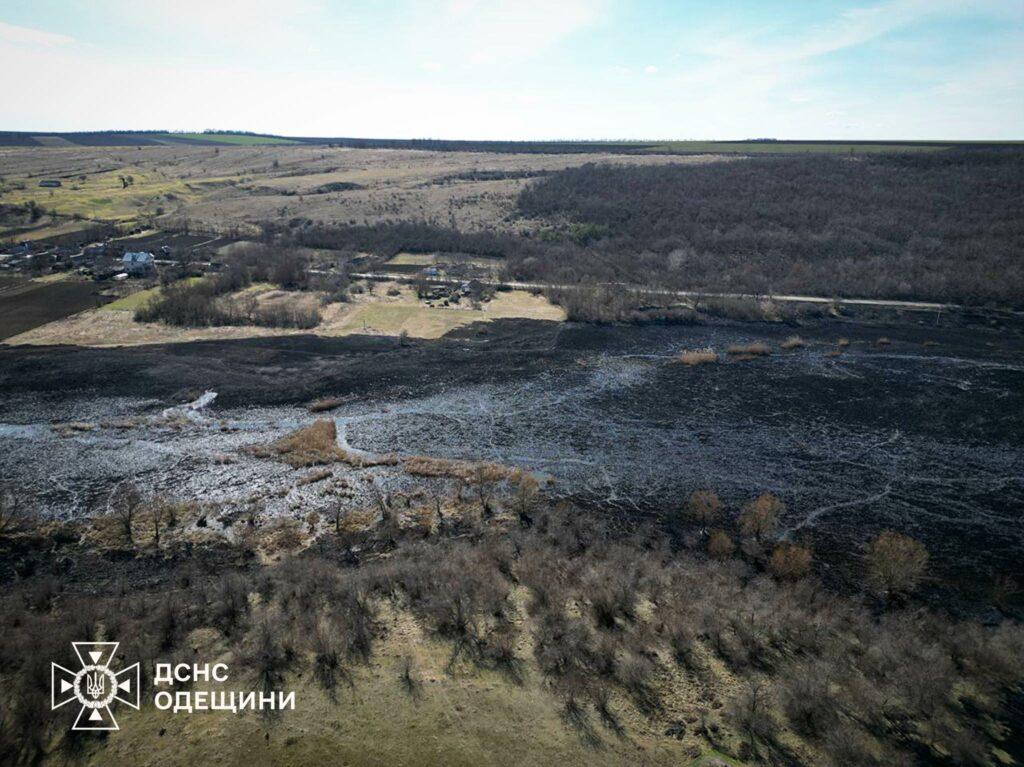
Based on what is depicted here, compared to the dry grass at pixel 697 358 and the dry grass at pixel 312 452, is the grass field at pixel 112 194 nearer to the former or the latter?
the dry grass at pixel 312 452

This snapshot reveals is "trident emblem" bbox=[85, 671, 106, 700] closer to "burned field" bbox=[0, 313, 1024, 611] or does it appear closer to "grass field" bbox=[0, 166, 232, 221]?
"burned field" bbox=[0, 313, 1024, 611]

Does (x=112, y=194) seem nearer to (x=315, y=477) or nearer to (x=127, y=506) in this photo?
(x=127, y=506)

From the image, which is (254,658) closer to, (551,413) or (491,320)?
(551,413)

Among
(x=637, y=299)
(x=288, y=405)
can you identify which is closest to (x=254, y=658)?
(x=288, y=405)

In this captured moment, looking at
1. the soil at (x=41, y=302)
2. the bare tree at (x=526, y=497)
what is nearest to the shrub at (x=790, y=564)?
the bare tree at (x=526, y=497)

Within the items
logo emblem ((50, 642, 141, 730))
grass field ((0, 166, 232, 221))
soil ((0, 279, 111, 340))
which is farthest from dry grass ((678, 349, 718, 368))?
grass field ((0, 166, 232, 221))

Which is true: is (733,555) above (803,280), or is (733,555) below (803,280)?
below

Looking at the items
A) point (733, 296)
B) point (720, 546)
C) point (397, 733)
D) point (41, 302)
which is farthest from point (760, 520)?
point (41, 302)
